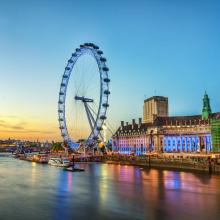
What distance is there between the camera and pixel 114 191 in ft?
140

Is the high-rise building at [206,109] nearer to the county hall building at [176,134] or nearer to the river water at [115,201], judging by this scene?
the county hall building at [176,134]

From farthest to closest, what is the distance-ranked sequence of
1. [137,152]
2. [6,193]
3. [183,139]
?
[137,152] < [183,139] < [6,193]

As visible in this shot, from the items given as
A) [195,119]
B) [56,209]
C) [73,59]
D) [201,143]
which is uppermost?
[73,59]

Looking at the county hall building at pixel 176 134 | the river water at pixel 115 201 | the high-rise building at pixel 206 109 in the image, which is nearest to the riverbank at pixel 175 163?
the river water at pixel 115 201

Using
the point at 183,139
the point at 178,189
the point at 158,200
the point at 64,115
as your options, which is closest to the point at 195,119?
the point at 183,139

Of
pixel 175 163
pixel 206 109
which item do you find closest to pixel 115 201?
pixel 175 163

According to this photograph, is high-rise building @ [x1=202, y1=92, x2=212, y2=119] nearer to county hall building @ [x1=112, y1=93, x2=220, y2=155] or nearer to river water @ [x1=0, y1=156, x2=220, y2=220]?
county hall building @ [x1=112, y1=93, x2=220, y2=155]

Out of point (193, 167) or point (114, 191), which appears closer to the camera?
point (114, 191)

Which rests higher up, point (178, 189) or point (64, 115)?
point (64, 115)

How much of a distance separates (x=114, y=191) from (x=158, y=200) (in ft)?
27.4

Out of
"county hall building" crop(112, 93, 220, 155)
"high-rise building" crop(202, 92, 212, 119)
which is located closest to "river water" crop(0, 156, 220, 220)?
"county hall building" crop(112, 93, 220, 155)

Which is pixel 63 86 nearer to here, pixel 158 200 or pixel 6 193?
pixel 6 193

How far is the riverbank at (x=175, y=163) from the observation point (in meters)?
65.6

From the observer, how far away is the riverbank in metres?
65.6
